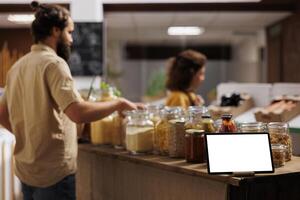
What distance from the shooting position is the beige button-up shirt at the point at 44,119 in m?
2.12

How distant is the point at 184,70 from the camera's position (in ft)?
11.6

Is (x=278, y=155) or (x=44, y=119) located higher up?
(x=44, y=119)

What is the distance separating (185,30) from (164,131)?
637cm

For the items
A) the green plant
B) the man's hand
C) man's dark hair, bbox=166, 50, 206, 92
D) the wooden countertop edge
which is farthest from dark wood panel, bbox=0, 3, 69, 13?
the green plant

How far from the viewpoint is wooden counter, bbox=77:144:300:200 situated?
71.8 inches

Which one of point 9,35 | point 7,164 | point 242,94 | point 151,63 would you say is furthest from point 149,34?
point 7,164

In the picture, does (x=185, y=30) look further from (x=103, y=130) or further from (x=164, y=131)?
(x=164, y=131)

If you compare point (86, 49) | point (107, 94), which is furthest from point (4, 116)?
point (86, 49)

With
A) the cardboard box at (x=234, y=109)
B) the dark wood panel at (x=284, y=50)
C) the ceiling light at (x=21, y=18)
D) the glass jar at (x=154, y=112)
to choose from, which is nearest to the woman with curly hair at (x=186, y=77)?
the cardboard box at (x=234, y=109)

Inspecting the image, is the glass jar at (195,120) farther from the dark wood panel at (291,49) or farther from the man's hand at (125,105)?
the dark wood panel at (291,49)

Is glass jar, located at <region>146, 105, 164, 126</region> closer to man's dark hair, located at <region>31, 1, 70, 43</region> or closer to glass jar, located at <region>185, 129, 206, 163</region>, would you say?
glass jar, located at <region>185, 129, 206, 163</region>

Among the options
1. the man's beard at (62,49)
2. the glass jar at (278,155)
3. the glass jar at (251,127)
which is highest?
the man's beard at (62,49)

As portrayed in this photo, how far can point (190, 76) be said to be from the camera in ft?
11.5

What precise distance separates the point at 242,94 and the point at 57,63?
7.24 feet
